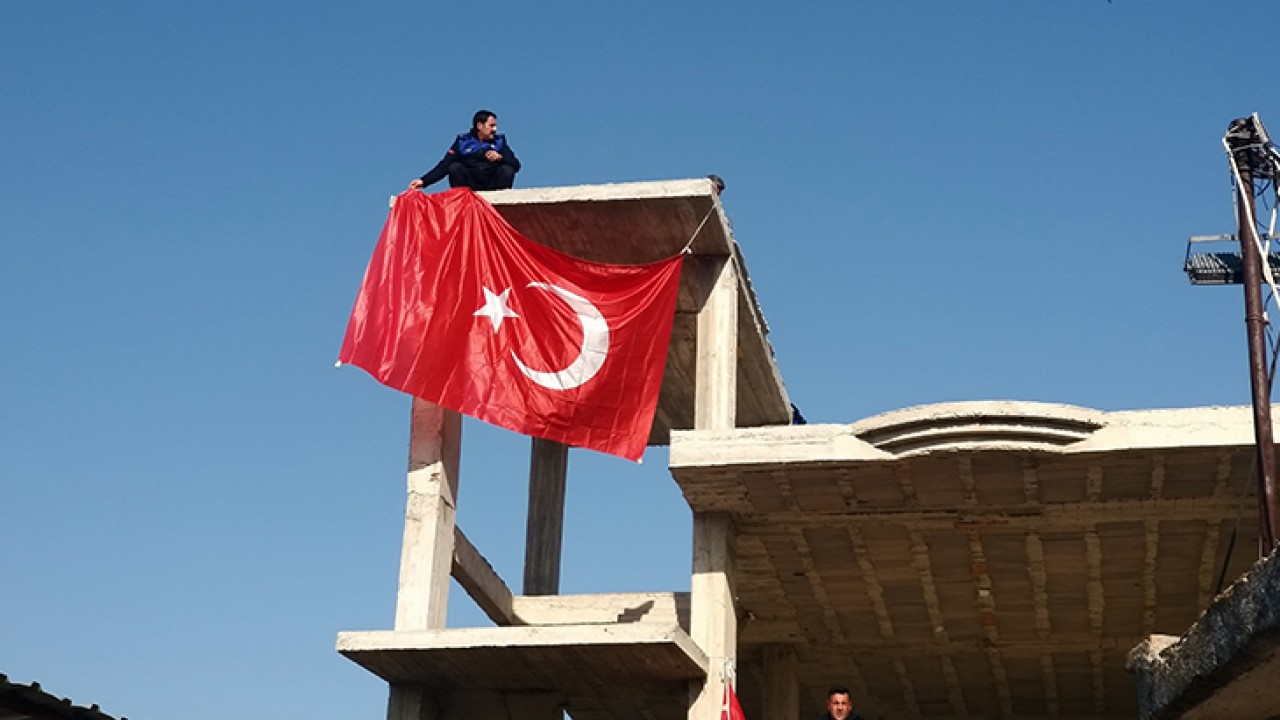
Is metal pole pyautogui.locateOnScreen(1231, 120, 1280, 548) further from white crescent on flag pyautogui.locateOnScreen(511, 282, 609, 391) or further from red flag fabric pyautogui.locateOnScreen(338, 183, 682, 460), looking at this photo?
white crescent on flag pyautogui.locateOnScreen(511, 282, 609, 391)

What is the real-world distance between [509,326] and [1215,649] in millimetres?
16352

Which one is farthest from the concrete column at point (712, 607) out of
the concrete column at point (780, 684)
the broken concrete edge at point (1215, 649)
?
the broken concrete edge at point (1215, 649)

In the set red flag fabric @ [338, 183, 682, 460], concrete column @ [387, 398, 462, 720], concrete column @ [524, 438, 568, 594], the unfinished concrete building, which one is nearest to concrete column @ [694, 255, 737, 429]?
the unfinished concrete building

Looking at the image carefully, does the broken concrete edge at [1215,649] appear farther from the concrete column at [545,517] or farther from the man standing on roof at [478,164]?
the concrete column at [545,517]

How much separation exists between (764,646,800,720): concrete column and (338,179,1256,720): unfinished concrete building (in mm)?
40

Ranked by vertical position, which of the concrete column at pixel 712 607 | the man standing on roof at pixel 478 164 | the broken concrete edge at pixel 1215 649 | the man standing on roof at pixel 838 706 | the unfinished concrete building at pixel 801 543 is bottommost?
the broken concrete edge at pixel 1215 649

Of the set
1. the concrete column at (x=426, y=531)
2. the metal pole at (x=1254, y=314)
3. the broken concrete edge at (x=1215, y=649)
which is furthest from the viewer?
the concrete column at (x=426, y=531)

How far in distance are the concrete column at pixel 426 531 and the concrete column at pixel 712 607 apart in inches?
147

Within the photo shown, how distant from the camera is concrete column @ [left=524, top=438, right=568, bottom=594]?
30.0m

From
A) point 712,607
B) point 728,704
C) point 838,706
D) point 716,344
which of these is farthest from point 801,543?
point 838,706

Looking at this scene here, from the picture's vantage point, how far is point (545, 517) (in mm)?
30703

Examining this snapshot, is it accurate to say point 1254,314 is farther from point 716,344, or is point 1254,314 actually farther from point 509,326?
point 509,326

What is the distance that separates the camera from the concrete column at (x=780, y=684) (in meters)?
29.7

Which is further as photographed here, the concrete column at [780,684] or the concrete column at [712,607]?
the concrete column at [780,684]
